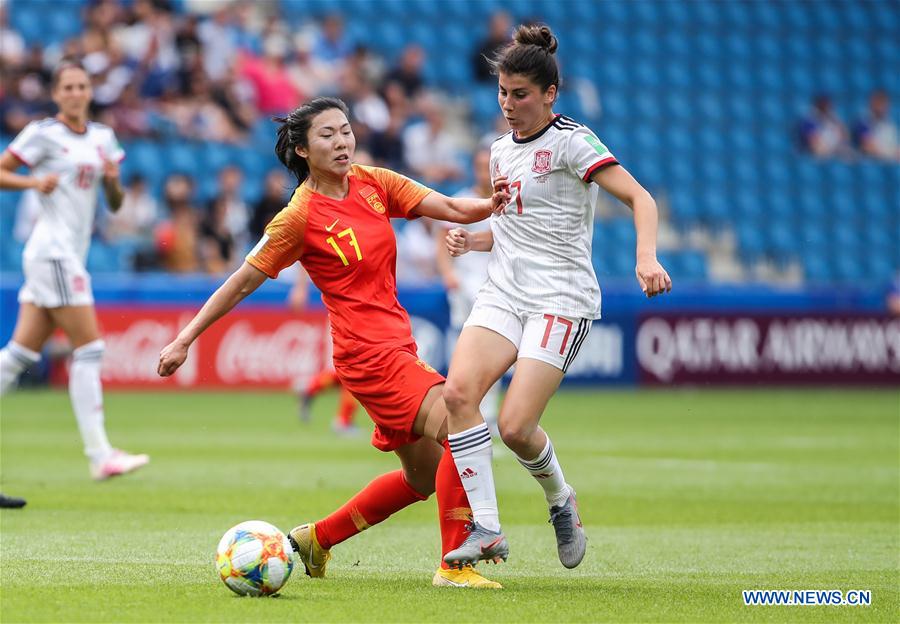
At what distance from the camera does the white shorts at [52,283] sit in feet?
A: 30.0

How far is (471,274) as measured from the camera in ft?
42.4

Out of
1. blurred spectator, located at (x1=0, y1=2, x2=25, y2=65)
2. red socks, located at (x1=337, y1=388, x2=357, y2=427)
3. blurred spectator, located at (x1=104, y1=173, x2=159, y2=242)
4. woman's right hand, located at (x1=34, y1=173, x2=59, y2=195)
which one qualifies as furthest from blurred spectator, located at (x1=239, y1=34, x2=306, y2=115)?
woman's right hand, located at (x1=34, y1=173, x2=59, y2=195)

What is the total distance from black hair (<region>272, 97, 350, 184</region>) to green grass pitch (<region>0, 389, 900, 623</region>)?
72.1 inches

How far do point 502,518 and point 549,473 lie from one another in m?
2.47

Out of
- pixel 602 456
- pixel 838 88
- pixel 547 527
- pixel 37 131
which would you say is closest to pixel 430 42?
pixel 838 88

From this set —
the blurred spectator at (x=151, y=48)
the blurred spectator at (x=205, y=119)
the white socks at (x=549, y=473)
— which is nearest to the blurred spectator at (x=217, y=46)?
the blurred spectator at (x=205, y=119)

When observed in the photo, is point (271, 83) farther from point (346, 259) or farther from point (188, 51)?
point (346, 259)

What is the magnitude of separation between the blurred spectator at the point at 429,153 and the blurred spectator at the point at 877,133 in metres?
8.35

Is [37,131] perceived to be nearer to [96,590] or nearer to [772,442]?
[96,590]

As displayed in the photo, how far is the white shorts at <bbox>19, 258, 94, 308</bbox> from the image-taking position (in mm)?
9141

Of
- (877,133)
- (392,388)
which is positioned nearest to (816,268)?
(877,133)

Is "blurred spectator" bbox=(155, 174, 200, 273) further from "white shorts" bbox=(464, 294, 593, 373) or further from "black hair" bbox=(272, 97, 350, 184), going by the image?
"white shorts" bbox=(464, 294, 593, 373)

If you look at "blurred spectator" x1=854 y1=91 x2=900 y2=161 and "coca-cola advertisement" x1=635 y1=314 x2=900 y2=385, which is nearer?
"coca-cola advertisement" x1=635 y1=314 x2=900 y2=385

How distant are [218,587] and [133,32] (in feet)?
49.6
